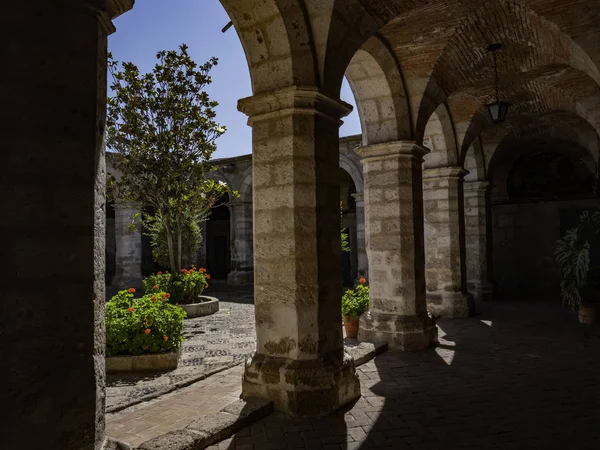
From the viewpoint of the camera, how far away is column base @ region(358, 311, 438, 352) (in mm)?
5922

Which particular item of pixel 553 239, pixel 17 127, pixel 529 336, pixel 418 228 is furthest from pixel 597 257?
pixel 17 127

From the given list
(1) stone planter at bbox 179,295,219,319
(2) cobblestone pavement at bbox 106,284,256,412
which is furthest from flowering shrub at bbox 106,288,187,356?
(1) stone planter at bbox 179,295,219,319

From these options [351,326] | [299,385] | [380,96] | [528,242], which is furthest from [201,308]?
[528,242]

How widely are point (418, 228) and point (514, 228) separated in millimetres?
8970

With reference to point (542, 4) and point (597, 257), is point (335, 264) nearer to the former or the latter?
point (542, 4)

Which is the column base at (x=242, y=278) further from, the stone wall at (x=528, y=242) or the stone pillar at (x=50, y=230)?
the stone pillar at (x=50, y=230)

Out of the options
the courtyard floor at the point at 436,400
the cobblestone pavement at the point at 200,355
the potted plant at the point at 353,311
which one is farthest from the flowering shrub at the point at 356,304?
the cobblestone pavement at the point at 200,355

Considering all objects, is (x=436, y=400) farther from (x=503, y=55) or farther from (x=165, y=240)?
(x=165, y=240)

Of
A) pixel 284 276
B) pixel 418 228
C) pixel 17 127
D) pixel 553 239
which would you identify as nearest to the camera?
pixel 17 127

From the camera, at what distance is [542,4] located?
535 centimetres

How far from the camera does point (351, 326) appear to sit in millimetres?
6625

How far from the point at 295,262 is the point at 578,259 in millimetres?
A: 5699

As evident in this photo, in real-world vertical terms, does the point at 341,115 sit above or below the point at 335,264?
above

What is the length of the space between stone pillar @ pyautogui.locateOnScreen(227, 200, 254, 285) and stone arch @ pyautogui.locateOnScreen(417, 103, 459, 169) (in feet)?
28.4
